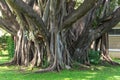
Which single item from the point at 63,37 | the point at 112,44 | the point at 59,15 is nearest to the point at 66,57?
the point at 63,37

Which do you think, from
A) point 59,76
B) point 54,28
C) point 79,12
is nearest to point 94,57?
point 54,28

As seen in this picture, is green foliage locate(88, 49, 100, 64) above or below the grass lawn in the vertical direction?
above

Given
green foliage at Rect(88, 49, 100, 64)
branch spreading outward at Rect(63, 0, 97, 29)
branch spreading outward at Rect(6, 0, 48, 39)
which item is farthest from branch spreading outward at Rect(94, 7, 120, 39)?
branch spreading outward at Rect(6, 0, 48, 39)

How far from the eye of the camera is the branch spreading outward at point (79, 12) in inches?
507

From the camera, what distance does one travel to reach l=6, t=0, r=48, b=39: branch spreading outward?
12.1 meters

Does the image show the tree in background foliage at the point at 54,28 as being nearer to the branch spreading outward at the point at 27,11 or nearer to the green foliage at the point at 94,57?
the branch spreading outward at the point at 27,11

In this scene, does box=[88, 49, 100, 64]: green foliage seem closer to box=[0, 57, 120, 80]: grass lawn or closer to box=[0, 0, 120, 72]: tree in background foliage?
box=[0, 0, 120, 72]: tree in background foliage

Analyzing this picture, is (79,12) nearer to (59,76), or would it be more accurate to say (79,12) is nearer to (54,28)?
(54,28)

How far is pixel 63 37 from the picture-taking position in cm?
1505

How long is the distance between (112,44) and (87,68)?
10492 millimetres

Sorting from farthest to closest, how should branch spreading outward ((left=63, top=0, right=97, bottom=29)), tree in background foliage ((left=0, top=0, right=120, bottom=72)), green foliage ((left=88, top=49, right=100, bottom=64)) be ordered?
green foliage ((left=88, top=49, right=100, bottom=64))
tree in background foliage ((left=0, top=0, right=120, bottom=72))
branch spreading outward ((left=63, top=0, right=97, bottom=29))

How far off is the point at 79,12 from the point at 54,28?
58.3 inches

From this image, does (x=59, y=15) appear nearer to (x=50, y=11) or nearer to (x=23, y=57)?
(x=50, y=11)

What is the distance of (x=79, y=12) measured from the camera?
44.2ft
